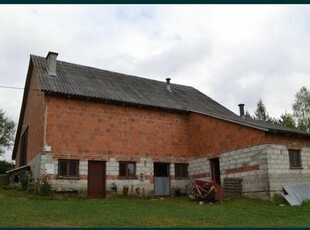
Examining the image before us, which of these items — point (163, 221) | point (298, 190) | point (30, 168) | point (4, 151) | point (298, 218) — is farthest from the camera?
point (4, 151)

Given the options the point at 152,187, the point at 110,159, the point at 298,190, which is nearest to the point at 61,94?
the point at 110,159

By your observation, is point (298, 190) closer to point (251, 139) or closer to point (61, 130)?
point (251, 139)

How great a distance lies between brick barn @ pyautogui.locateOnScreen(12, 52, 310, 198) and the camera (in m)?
19.7

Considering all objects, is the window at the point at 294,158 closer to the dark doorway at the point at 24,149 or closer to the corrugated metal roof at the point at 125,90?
the corrugated metal roof at the point at 125,90

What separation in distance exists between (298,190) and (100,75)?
49.3ft

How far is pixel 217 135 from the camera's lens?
22.4 m

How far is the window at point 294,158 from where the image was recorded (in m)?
20.1

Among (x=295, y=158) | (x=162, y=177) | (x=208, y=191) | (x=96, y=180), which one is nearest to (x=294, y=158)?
(x=295, y=158)

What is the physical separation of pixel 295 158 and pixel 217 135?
15.1 feet

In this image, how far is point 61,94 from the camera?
20.8 metres

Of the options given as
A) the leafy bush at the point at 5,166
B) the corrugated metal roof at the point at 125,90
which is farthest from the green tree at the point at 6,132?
the corrugated metal roof at the point at 125,90

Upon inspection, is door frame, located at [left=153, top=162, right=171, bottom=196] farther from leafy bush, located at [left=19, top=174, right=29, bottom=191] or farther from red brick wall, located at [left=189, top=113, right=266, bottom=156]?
leafy bush, located at [left=19, top=174, right=29, bottom=191]

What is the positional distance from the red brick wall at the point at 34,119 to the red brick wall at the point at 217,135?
389 inches

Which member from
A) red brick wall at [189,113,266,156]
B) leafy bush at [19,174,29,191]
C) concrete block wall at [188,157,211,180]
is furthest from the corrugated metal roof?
leafy bush at [19,174,29,191]
